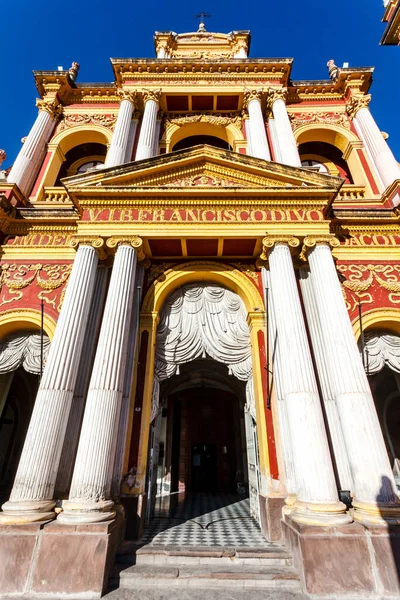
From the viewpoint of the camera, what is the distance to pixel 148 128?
11.6 metres

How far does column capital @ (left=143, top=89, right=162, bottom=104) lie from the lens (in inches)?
496

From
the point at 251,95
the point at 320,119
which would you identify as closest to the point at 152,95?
the point at 251,95

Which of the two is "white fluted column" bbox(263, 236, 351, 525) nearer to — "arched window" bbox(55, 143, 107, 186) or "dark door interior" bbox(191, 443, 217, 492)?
"arched window" bbox(55, 143, 107, 186)

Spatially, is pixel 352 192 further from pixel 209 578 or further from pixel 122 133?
pixel 209 578

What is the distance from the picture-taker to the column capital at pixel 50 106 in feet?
41.8

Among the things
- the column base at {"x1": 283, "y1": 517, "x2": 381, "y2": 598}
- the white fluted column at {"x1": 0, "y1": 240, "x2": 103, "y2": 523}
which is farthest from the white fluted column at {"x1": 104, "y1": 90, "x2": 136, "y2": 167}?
the column base at {"x1": 283, "y1": 517, "x2": 381, "y2": 598}

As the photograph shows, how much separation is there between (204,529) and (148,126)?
12621 mm

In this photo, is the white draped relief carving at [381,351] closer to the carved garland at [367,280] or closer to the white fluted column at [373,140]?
the carved garland at [367,280]

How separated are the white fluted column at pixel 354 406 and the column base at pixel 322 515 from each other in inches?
15.5

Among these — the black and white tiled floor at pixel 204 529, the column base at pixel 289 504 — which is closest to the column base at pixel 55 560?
the black and white tiled floor at pixel 204 529

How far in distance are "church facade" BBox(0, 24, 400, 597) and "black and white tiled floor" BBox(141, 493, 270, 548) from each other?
1.25 ft

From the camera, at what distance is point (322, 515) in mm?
5285

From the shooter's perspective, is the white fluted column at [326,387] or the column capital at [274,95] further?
the column capital at [274,95]

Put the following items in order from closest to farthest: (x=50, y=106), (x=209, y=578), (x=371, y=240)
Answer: (x=209, y=578) → (x=371, y=240) → (x=50, y=106)
